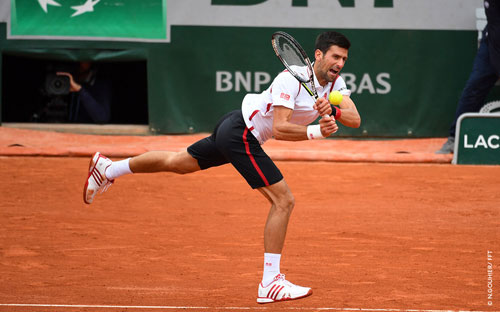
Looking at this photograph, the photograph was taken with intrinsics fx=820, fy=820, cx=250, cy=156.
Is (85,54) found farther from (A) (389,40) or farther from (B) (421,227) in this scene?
(B) (421,227)

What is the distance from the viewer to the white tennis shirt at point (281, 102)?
190 inches

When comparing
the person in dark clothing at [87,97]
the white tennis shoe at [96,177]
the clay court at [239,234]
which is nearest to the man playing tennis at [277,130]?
the clay court at [239,234]

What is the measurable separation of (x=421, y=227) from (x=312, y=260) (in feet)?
4.63

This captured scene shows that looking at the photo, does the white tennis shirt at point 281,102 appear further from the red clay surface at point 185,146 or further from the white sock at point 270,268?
the red clay surface at point 185,146

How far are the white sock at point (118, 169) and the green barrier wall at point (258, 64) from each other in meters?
5.12

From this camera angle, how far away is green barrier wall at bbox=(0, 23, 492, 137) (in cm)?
1087

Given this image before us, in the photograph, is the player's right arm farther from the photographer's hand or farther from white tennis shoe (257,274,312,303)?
the photographer's hand

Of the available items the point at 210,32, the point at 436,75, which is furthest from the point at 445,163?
the point at 210,32

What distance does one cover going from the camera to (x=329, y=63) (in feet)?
16.1

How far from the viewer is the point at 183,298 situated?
5082 mm

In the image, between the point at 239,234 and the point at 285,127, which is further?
the point at 239,234

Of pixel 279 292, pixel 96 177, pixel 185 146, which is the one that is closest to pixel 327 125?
pixel 279 292

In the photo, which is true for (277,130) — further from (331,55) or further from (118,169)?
(118,169)

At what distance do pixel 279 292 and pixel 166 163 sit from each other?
1.30 m
